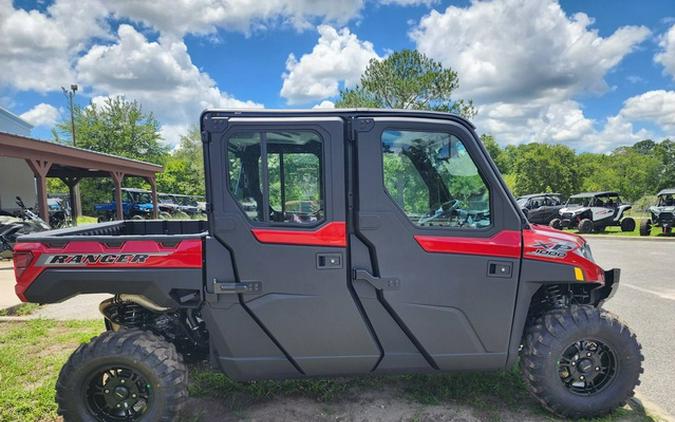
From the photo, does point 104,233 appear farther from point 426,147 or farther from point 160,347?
point 426,147

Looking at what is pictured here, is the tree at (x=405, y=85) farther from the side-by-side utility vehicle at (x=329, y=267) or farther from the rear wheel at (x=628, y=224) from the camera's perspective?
the side-by-side utility vehicle at (x=329, y=267)

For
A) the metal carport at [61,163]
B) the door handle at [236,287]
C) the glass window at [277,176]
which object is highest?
the metal carport at [61,163]

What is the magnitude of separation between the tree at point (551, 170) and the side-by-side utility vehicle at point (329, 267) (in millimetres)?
42067

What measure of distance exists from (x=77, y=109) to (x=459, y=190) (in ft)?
140

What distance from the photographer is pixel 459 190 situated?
2.91 m

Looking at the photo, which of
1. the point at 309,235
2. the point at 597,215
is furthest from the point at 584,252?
the point at 597,215

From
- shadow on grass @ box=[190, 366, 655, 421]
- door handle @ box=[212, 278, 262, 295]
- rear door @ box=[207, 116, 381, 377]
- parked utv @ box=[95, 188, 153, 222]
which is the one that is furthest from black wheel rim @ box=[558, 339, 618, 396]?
parked utv @ box=[95, 188, 153, 222]

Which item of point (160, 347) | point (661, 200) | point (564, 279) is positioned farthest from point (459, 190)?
point (661, 200)

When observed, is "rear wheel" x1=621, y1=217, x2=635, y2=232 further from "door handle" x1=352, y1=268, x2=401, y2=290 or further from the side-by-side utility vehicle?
"door handle" x1=352, y1=268, x2=401, y2=290

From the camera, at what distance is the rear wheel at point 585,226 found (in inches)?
696

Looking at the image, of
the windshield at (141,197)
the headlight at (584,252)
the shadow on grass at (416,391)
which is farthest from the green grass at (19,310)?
the windshield at (141,197)

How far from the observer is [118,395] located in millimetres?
2846

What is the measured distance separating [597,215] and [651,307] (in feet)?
46.0

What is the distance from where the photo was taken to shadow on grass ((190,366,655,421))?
315 cm
